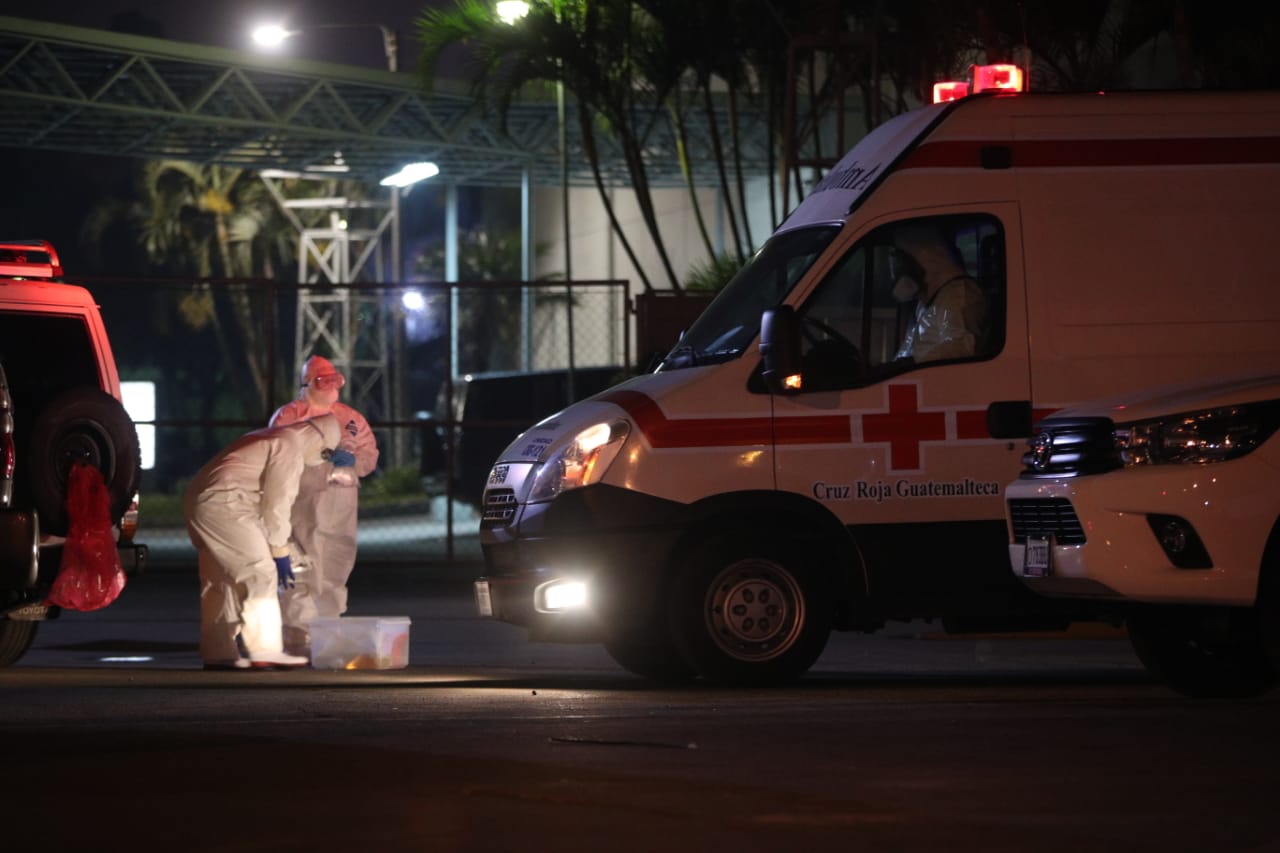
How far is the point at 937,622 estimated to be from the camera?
15984mm

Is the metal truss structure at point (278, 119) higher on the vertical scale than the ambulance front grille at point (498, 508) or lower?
higher

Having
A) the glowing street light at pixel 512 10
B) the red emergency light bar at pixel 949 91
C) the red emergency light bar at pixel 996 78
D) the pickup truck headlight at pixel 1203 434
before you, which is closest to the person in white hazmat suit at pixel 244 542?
the red emergency light bar at pixel 949 91

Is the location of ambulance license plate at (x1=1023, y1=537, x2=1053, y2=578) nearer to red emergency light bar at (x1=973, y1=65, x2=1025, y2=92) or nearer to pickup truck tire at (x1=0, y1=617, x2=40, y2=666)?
red emergency light bar at (x1=973, y1=65, x2=1025, y2=92)

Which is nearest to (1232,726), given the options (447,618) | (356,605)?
(447,618)

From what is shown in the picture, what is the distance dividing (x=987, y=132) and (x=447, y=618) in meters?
7.03

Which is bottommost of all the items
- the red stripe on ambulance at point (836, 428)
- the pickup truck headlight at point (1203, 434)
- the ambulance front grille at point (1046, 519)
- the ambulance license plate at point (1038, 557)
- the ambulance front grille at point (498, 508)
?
the ambulance license plate at point (1038, 557)

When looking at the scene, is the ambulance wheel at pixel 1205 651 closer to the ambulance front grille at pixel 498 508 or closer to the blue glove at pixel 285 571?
the ambulance front grille at pixel 498 508

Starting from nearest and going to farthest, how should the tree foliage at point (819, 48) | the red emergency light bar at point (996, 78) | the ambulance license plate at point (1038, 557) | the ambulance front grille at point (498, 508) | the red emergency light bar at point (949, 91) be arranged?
the ambulance license plate at point (1038, 557) → the ambulance front grille at point (498, 508) → the red emergency light bar at point (996, 78) → the red emergency light bar at point (949, 91) → the tree foliage at point (819, 48)

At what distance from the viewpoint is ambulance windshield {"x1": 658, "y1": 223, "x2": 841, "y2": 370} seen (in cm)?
1048

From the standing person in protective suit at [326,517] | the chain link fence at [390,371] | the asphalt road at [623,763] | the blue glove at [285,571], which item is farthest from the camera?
the chain link fence at [390,371]

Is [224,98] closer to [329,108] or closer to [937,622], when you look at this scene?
[329,108]

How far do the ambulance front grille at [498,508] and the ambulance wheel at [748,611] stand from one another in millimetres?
972

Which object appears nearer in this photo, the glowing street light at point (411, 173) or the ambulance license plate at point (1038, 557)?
the ambulance license plate at point (1038, 557)

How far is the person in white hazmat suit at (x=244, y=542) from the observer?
39.4ft
